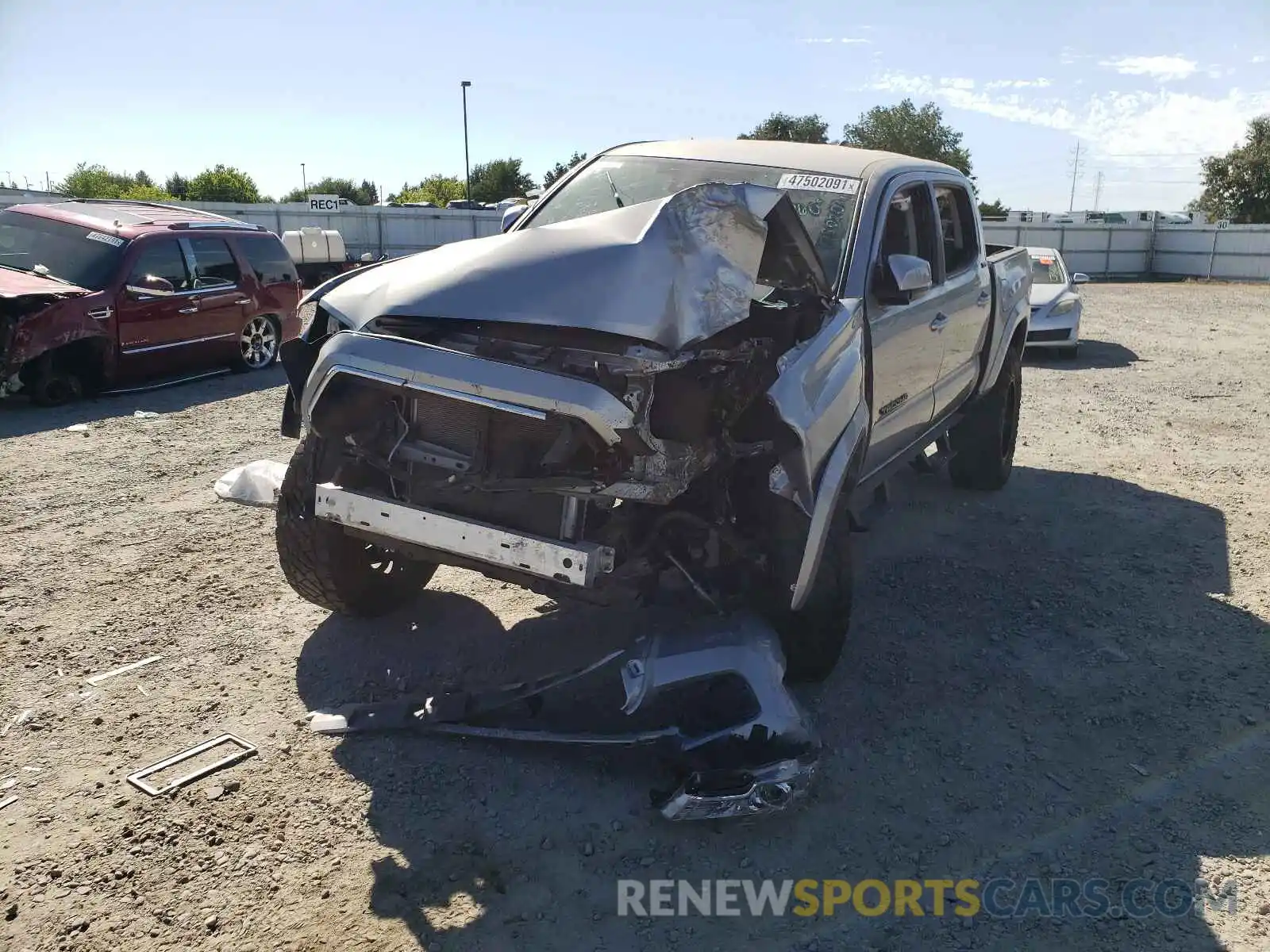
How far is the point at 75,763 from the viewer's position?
3160mm

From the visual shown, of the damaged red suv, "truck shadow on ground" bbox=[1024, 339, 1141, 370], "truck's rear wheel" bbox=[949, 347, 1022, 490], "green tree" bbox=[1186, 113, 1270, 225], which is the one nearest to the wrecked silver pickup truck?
"truck's rear wheel" bbox=[949, 347, 1022, 490]

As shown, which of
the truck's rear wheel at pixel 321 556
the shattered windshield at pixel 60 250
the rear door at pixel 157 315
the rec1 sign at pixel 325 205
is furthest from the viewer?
the rec1 sign at pixel 325 205

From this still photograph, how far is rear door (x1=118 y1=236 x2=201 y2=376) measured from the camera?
8664 mm

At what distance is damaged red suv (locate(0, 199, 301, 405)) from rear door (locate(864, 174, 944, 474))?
686 cm

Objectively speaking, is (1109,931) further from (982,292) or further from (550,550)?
(982,292)

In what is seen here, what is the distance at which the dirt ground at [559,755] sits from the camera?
2617 mm

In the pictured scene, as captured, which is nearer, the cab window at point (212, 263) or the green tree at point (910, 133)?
the cab window at point (212, 263)

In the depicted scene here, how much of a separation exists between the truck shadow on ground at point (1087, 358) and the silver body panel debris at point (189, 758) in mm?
11211

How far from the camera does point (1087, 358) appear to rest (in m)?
13.0

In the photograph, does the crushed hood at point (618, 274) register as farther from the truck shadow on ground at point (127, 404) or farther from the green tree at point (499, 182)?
the green tree at point (499, 182)

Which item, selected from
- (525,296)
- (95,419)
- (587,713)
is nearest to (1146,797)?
(587,713)

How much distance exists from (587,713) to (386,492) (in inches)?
42.2

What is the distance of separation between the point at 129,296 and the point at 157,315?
40cm

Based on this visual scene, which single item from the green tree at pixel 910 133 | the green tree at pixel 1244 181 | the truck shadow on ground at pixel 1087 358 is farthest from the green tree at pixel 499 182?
the truck shadow on ground at pixel 1087 358
